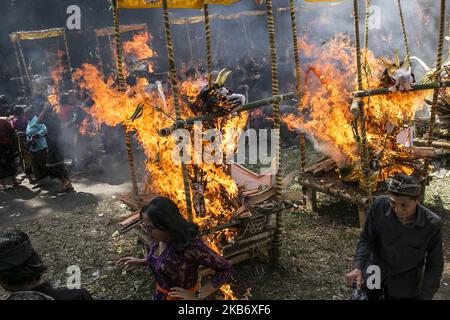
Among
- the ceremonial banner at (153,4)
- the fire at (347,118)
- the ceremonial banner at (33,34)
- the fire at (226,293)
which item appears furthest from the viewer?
the ceremonial banner at (33,34)

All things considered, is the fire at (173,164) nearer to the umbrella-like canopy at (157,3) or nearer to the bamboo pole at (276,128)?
the bamboo pole at (276,128)

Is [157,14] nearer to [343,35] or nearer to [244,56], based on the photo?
[244,56]

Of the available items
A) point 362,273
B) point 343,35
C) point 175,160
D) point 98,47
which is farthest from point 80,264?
point 343,35

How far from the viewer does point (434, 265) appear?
3322mm

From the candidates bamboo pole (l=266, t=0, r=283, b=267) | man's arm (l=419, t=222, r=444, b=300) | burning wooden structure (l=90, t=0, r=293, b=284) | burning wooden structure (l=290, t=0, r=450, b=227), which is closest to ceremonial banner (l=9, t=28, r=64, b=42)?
burning wooden structure (l=90, t=0, r=293, b=284)

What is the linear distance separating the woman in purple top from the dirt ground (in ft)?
6.61

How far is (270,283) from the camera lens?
552 cm

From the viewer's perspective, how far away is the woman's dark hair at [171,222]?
3.25m

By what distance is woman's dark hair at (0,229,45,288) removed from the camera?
2.59 meters

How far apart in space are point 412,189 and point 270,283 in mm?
2902

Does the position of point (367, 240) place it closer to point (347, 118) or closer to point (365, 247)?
point (365, 247)

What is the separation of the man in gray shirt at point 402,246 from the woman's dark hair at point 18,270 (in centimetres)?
261

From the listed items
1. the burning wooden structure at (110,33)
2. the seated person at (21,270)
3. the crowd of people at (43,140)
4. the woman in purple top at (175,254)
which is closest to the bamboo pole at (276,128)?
the woman in purple top at (175,254)

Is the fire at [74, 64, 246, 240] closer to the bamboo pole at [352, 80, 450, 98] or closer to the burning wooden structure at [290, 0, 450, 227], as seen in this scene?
the bamboo pole at [352, 80, 450, 98]
